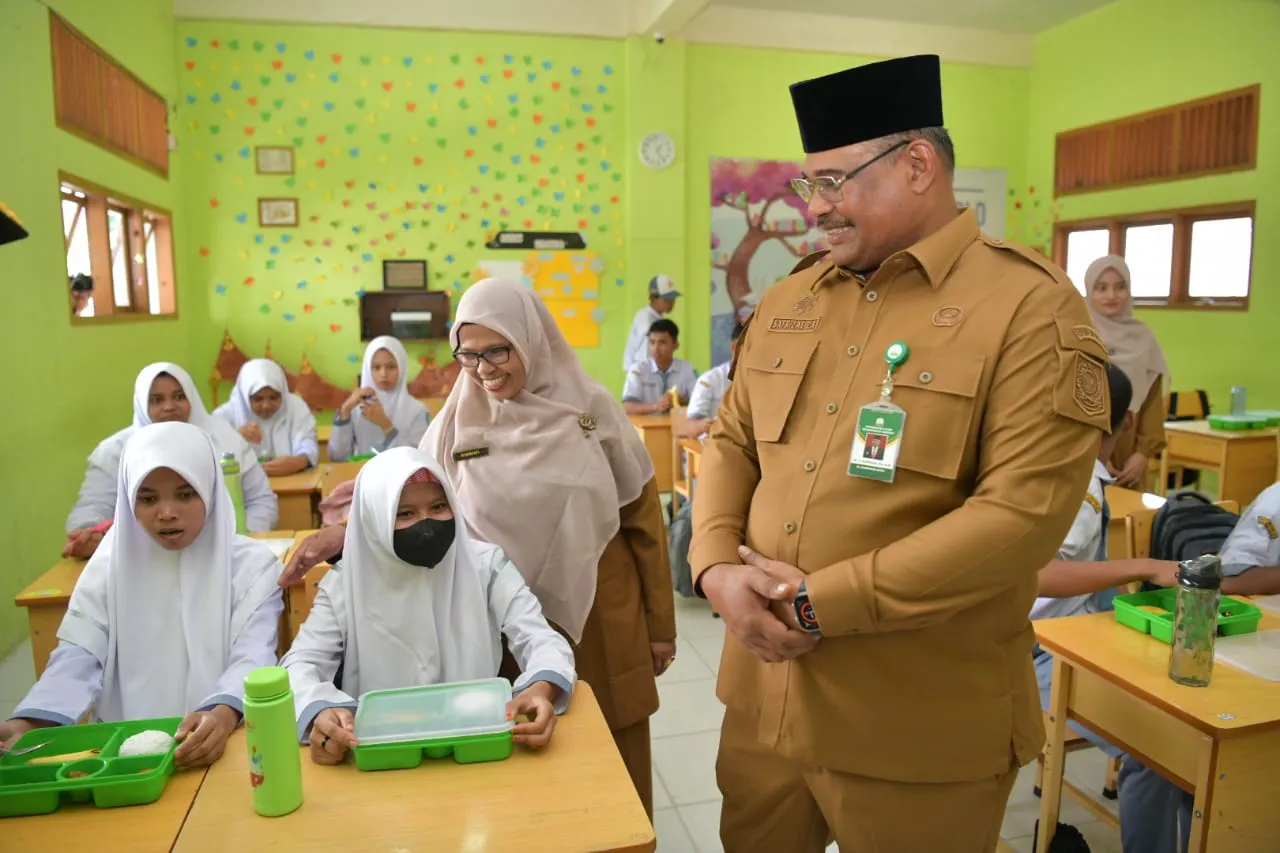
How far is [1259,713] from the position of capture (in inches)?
63.9

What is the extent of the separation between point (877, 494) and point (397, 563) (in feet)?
3.20

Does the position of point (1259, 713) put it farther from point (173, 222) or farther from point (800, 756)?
point (173, 222)

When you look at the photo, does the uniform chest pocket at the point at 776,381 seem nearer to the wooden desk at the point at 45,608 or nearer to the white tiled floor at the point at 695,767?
the white tiled floor at the point at 695,767

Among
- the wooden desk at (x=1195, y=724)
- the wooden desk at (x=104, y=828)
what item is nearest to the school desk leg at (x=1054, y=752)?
the wooden desk at (x=1195, y=724)

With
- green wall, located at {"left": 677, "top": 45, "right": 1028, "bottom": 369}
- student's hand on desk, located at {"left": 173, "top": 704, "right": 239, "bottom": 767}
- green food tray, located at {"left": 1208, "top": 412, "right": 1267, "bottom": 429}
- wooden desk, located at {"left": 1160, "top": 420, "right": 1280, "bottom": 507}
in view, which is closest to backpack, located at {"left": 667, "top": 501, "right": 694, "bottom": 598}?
student's hand on desk, located at {"left": 173, "top": 704, "right": 239, "bottom": 767}

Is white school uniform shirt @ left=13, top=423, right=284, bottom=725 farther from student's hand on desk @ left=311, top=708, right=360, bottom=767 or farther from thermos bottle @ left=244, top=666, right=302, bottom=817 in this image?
thermos bottle @ left=244, top=666, right=302, bottom=817

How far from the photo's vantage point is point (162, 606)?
1798 mm

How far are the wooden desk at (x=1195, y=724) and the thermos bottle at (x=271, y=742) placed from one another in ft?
5.23

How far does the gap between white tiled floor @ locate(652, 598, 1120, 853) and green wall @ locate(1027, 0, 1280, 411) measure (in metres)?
4.28

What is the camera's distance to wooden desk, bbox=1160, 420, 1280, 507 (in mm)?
4902

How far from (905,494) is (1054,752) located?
4.16ft

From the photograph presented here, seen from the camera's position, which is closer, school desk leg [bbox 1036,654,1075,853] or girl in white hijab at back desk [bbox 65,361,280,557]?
school desk leg [bbox 1036,654,1075,853]

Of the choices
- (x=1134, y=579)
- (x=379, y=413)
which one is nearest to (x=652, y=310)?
(x=379, y=413)

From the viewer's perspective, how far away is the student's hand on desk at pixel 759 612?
1.29m
